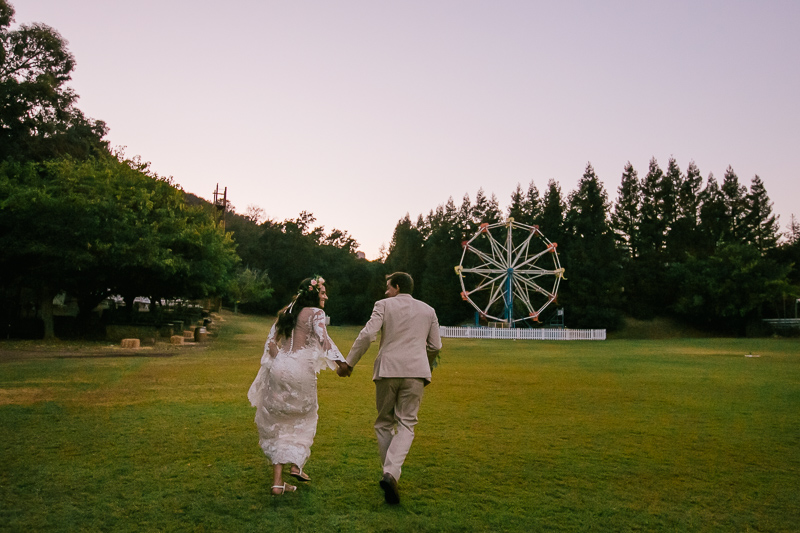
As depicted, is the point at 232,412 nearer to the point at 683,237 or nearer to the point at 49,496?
the point at 49,496

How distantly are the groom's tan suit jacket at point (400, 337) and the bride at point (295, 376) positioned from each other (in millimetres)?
→ 385

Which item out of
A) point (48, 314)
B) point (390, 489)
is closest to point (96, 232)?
point (48, 314)

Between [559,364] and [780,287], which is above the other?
[780,287]

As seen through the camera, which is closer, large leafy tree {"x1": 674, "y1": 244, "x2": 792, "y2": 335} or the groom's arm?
the groom's arm

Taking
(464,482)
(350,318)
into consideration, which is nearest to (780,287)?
(350,318)

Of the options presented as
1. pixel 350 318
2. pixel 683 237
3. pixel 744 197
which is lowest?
pixel 350 318

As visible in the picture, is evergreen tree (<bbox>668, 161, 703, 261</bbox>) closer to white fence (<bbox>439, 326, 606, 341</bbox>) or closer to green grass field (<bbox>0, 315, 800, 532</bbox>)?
white fence (<bbox>439, 326, 606, 341</bbox>)

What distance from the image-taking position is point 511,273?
142 ft

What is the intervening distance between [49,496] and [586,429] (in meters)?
6.25

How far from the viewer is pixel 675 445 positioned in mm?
7199

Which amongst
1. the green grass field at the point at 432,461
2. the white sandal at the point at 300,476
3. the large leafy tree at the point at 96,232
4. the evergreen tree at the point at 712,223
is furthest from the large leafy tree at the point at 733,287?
the white sandal at the point at 300,476

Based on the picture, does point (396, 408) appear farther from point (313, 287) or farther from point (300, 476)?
point (313, 287)

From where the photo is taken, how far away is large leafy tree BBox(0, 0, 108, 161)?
88.8ft

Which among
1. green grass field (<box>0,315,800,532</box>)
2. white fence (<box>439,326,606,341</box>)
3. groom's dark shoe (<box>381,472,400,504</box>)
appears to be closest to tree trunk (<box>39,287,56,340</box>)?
green grass field (<box>0,315,800,532</box>)
